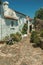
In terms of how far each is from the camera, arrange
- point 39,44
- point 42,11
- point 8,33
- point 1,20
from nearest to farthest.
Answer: point 39,44, point 1,20, point 8,33, point 42,11

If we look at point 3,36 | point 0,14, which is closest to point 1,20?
point 0,14

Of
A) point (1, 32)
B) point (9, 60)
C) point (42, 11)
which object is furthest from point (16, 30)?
point (42, 11)

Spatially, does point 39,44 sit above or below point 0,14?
below

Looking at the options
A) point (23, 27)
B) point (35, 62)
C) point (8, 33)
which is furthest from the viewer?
point (23, 27)

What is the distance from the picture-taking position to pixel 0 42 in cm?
3078

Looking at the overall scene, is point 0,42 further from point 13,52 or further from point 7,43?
point 13,52

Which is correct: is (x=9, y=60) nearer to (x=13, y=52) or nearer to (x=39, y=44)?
(x=13, y=52)

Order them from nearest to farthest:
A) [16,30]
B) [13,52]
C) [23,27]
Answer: [13,52]
[16,30]
[23,27]

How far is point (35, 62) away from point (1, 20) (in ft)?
51.5

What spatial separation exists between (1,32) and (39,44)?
9.21 m

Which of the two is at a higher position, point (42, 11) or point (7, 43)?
point (42, 11)

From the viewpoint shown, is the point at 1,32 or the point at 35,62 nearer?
the point at 35,62

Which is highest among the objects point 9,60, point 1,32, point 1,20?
point 1,20

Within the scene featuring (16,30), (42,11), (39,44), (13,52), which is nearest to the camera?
(13,52)
